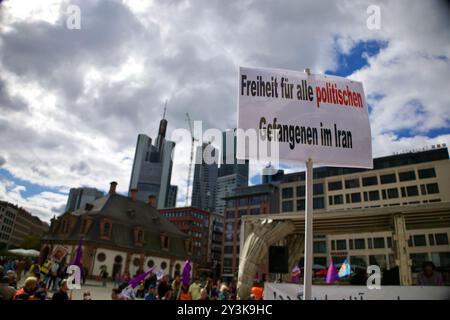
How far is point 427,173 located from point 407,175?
3460 mm

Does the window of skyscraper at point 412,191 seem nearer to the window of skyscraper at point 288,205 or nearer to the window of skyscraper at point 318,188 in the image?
the window of skyscraper at point 318,188

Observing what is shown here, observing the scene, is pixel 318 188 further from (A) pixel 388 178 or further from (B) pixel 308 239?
(B) pixel 308 239

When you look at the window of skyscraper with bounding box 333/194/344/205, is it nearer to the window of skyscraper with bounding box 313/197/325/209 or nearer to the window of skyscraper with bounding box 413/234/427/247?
the window of skyscraper with bounding box 313/197/325/209

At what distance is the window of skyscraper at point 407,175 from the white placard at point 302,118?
218 feet

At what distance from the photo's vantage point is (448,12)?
4.50m

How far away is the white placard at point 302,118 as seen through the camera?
3713 mm

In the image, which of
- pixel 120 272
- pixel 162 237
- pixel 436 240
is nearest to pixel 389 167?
pixel 436 240

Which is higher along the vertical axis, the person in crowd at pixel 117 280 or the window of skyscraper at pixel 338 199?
the window of skyscraper at pixel 338 199

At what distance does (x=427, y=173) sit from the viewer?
57844 mm

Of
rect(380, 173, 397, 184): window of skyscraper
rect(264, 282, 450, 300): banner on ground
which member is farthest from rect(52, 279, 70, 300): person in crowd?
rect(380, 173, 397, 184): window of skyscraper

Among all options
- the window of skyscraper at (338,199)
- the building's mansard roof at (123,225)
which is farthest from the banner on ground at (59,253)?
the window of skyscraper at (338,199)

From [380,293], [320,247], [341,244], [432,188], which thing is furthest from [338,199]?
[380,293]
